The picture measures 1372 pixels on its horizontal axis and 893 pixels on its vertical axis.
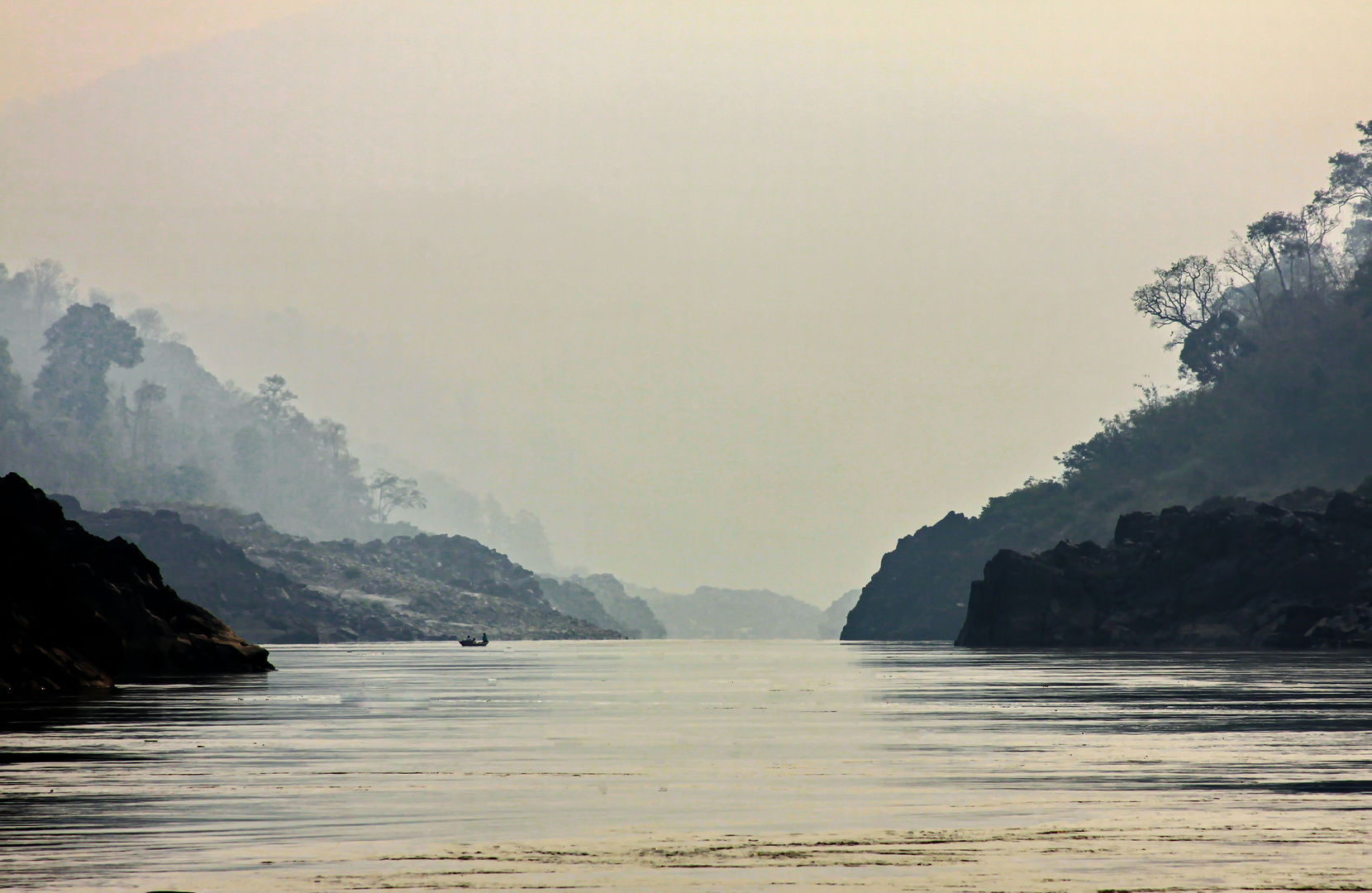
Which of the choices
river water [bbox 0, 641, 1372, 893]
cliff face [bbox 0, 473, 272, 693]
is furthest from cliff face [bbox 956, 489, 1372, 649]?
cliff face [bbox 0, 473, 272, 693]

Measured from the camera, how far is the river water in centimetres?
1623

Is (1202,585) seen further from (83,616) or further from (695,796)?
(695,796)

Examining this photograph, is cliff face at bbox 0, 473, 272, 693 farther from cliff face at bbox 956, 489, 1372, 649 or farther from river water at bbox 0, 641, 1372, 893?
cliff face at bbox 956, 489, 1372, 649

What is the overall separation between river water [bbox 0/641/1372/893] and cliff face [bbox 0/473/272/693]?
8.28 meters

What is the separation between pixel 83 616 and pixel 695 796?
1921 inches

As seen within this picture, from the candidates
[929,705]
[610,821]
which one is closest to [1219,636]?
[929,705]

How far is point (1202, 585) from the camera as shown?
5787 inches

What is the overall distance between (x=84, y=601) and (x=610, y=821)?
2044 inches

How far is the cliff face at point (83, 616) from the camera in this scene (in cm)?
5719

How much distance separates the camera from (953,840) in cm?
1828

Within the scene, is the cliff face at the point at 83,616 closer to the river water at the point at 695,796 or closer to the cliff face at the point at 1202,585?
the river water at the point at 695,796

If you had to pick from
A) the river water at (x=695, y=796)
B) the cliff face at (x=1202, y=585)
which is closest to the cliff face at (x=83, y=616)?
the river water at (x=695, y=796)

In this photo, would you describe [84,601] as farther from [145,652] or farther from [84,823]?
[84,823]

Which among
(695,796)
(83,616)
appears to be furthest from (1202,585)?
(695,796)
